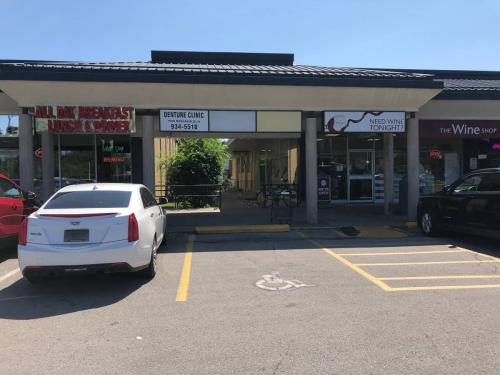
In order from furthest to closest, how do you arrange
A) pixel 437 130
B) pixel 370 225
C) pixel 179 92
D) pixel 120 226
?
pixel 437 130, pixel 370 225, pixel 179 92, pixel 120 226

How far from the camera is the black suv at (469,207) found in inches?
334

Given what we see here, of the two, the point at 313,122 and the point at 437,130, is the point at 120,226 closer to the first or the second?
the point at 313,122

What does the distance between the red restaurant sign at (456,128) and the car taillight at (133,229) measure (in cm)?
1059

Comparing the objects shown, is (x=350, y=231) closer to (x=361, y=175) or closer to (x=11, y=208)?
(x=361, y=175)

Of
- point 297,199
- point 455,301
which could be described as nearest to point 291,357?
point 455,301

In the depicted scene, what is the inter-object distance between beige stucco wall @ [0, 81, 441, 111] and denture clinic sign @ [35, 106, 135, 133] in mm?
216

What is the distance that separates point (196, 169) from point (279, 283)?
12.3 m

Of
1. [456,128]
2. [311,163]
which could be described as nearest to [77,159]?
[311,163]

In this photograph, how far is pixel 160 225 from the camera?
823 cm

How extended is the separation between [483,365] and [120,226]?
4.66 meters

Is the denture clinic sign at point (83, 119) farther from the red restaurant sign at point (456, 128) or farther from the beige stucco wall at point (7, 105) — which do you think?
the red restaurant sign at point (456, 128)

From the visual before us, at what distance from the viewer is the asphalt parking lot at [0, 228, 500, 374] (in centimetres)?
379

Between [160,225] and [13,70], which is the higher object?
[13,70]

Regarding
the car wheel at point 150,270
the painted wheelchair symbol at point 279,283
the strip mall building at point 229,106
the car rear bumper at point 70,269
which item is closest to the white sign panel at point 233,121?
the strip mall building at point 229,106
